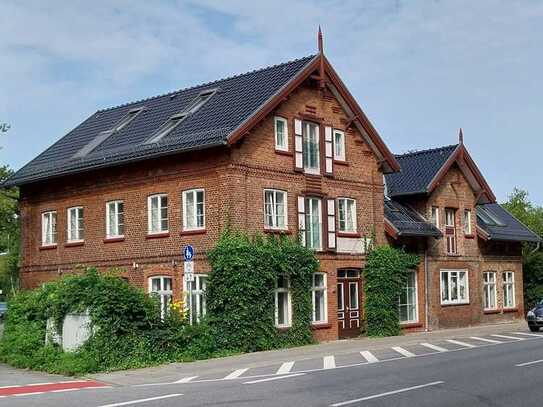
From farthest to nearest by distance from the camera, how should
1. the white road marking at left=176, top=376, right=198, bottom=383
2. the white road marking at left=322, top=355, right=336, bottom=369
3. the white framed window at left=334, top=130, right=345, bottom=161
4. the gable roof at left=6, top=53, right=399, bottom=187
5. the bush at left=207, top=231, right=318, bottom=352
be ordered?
the white framed window at left=334, top=130, right=345, bottom=161 → the gable roof at left=6, top=53, right=399, bottom=187 → the bush at left=207, top=231, right=318, bottom=352 → the white road marking at left=322, top=355, right=336, bottom=369 → the white road marking at left=176, top=376, right=198, bottom=383

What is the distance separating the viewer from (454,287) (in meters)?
35.8

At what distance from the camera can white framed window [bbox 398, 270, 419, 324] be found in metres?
32.7

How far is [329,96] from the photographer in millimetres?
29984

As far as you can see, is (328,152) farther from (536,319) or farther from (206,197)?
(536,319)

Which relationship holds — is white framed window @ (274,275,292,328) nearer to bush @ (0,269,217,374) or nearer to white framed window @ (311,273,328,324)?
white framed window @ (311,273,328,324)

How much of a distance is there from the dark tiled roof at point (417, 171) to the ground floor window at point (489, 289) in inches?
240

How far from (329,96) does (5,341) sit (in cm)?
1385

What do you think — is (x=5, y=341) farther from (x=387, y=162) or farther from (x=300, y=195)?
(x=387, y=162)

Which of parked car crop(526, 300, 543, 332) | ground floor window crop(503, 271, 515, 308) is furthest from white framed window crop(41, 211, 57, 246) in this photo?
ground floor window crop(503, 271, 515, 308)

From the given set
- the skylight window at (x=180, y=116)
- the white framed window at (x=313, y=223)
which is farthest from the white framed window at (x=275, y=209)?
the skylight window at (x=180, y=116)

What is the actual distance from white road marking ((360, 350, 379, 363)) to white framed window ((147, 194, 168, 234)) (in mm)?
8297

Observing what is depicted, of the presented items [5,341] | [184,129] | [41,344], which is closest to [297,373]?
[41,344]

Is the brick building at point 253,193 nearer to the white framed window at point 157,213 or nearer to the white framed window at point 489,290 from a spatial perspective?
the white framed window at point 157,213

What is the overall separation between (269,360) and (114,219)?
1042cm
